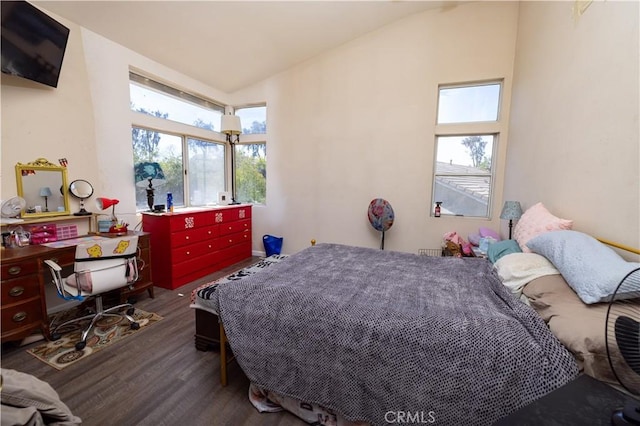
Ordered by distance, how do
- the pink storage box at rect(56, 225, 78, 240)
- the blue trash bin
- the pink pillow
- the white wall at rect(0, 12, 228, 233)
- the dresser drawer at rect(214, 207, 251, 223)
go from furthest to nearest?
the blue trash bin
the dresser drawer at rect(214, 207, 251, 223)
the pink storage box at rect(56, 225, 78, 240)
the white wall at rect(0, 12, 228, 233)
the pink pillow

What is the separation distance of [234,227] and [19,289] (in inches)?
89.6

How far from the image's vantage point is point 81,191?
2551 mm

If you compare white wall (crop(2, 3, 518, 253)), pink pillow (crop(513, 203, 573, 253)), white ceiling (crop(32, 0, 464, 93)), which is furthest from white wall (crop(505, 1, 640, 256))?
white ceiling (crop(32, 0, 464, 93))

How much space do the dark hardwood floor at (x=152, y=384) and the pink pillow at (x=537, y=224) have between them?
2.00 m

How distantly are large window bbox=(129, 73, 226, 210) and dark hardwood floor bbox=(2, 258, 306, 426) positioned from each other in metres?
1.88

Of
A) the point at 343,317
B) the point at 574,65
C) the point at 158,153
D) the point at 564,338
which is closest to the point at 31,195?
the point at 158,153

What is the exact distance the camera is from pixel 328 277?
1793 millimetres

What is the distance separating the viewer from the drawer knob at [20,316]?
188 cm

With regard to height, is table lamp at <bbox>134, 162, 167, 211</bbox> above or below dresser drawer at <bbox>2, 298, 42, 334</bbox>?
above

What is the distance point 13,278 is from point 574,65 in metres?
4.38

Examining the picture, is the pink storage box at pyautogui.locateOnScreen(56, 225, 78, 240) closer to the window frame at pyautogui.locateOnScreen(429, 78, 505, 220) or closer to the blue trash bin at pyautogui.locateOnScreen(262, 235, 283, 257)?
the blue trash bin at pyautogui.locateOnScreen(262, 235, 283, 257)

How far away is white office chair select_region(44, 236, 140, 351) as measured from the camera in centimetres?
193

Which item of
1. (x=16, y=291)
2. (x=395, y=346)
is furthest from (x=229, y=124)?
(x=395, y=346)

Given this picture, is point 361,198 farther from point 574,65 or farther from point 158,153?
point 158,153
